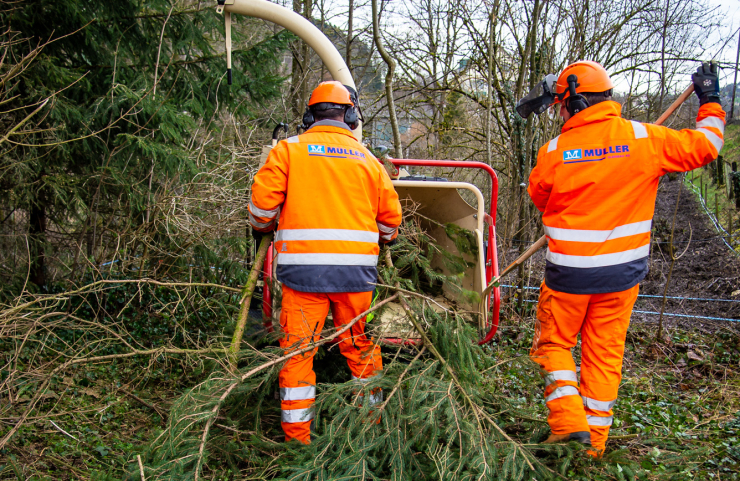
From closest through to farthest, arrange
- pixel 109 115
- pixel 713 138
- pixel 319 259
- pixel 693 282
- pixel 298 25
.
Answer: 1. pixel 713 138
2. pixel 319 259
3. pixel 298 25
4. pixel 109 115
5. pixel 693 282

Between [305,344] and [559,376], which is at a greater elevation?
[305,344]

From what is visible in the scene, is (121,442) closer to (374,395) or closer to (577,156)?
(374,395)

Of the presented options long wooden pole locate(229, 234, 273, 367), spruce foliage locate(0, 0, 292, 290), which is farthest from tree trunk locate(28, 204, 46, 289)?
long wooden pole locate(229, 234, 273, 367)

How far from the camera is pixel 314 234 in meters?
2.81

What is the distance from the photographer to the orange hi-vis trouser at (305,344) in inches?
110

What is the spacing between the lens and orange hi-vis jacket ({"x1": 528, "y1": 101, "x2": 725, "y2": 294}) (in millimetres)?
2740

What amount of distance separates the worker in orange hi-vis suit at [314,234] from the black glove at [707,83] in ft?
6.60

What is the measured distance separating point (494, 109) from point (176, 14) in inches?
223

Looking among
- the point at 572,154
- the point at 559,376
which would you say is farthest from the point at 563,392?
the point at 572,154

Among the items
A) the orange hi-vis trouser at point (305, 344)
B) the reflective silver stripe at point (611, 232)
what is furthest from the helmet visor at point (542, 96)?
the orange hi-vis trouser at point (305, 344)

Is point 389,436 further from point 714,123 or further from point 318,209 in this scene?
point 714,123

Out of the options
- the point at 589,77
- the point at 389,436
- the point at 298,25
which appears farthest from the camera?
the point at 298,25

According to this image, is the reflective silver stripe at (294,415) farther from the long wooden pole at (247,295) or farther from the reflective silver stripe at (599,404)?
the reflective silver stripe at (599,404)

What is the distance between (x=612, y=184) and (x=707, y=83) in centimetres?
85
